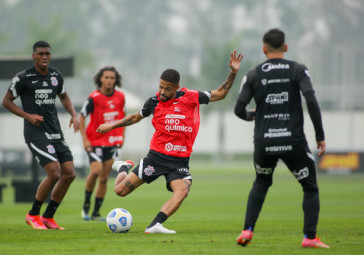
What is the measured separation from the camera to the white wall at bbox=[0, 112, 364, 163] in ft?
153

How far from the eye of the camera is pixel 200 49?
234 feet

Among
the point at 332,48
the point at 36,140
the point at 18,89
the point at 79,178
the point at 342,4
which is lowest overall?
the point at 79,178

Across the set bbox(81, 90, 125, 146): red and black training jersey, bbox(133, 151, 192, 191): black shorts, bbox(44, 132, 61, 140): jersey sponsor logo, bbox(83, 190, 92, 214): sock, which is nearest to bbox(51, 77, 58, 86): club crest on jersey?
bbox(44, 132, 61, 140): jersey sponsor logo

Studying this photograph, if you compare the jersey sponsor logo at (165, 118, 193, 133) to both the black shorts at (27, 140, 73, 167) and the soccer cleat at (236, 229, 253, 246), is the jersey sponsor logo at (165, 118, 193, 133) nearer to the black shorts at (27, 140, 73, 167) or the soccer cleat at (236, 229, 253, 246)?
the black shorts at (27, 140, 73, 167)

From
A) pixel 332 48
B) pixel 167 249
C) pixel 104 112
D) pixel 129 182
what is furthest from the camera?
pixel 332 48

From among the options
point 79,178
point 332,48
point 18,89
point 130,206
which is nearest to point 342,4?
point 332,48

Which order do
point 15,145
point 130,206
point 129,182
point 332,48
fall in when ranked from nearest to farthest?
point 129,182, point 130,206, point 15,145, point 332,48

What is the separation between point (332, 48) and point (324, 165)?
29837mm

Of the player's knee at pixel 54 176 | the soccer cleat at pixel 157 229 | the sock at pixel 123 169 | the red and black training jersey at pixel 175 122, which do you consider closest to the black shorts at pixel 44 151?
the player's knee at pixel 54 176

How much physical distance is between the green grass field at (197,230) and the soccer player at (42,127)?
0.50 m

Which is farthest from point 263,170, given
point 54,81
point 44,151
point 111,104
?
point 111,104

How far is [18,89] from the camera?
36.7 ft

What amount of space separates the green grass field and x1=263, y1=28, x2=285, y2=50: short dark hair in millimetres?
2275

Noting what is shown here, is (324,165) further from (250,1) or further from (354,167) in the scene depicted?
(250,1)
